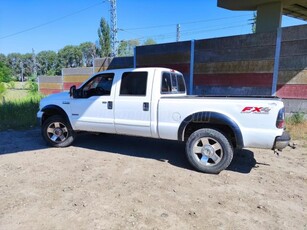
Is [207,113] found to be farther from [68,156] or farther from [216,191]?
[68,156]

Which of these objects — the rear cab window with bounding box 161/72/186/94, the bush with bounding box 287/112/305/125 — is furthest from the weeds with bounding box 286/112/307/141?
the rear cab window with bounding box 161/72/186/94

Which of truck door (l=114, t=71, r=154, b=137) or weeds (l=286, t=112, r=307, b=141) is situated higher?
truck door (l=114, t=71, r=154, b=137)

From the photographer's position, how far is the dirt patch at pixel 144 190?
10.7ft

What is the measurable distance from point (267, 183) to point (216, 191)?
40.7 inches

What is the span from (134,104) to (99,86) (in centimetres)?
122

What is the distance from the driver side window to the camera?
5926 mm

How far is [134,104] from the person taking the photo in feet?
17.9

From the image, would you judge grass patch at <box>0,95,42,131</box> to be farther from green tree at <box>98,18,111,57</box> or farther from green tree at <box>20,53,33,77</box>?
green tree at <box>20,53,33,77</box>

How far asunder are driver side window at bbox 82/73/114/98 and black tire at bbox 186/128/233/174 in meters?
2.30

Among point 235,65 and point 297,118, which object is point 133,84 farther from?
point 297,118

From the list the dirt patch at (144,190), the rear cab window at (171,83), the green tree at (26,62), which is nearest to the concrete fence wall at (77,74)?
the rear cab window at (171,83)

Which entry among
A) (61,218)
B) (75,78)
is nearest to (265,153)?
(61,218)

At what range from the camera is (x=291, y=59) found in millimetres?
8203

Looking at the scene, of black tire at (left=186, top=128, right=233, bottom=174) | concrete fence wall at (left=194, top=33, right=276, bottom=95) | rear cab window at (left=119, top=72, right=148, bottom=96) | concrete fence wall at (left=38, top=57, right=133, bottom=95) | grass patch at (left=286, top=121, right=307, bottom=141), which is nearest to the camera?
black tire at (left=186, top=128, right=233, bottom=174)
